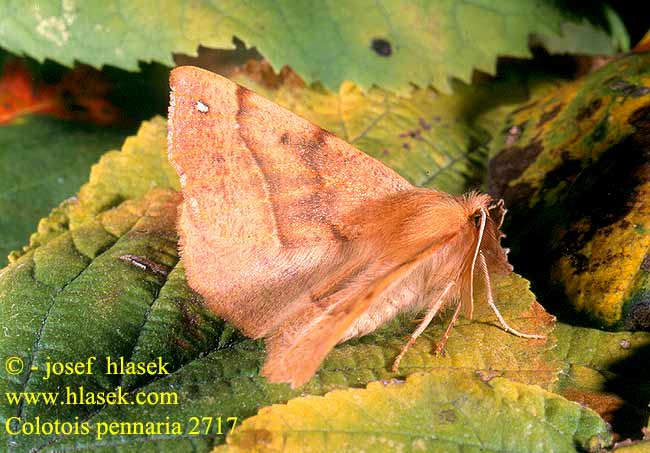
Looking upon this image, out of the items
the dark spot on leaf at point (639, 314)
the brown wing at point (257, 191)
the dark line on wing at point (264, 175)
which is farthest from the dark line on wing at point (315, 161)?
the dark spot on leaf at point (639, 314)

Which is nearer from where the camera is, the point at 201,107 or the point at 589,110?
the point at 201,107

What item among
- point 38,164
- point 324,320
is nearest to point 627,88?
point 324,320

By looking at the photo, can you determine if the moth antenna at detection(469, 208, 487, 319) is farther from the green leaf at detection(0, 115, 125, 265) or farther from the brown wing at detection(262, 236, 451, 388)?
the green leaf at detection(0, 115, 125, 265)

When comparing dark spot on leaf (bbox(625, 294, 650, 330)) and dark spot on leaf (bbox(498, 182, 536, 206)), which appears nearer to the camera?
dark spot on leaf (bbox(625, 294, 650, 330))

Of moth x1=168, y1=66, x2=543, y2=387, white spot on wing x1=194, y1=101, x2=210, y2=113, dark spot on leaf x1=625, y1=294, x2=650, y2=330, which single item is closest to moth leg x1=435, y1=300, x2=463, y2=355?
moth x1=168, y1=66, x2=543, y2=387

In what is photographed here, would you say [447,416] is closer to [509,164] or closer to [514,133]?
[509,164]

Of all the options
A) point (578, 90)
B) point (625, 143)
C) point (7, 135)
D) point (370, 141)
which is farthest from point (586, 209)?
point (7, 135)
